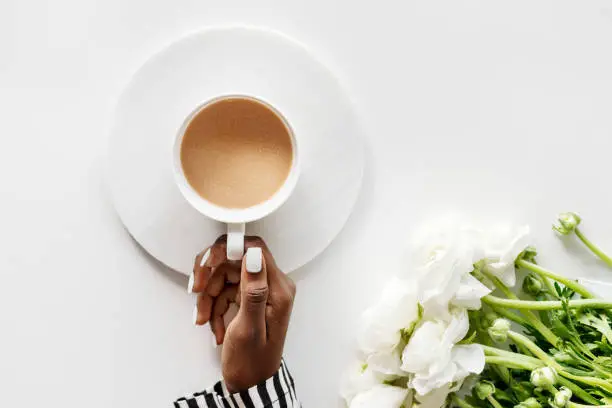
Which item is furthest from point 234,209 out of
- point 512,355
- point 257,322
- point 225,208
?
point 512,355

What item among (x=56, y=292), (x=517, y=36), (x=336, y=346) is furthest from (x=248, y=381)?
(x=517, y=36)

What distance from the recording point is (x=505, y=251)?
3.00 ft

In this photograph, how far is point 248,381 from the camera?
0.88m

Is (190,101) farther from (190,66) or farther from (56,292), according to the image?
(56,292)

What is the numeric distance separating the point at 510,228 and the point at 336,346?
0.81 feet

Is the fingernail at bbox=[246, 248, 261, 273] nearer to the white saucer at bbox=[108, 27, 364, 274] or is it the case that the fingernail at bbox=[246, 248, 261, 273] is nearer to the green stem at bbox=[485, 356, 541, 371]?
the white saucer at bbox=[108, 27, 364, 274]

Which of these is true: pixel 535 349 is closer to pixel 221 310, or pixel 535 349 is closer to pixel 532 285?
pixel 532 285

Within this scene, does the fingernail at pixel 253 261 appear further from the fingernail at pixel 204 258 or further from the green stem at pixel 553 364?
the green stem at pixel 553 364

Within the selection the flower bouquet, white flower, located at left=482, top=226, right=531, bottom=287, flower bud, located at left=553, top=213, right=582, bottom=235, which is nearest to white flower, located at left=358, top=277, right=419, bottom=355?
the flower bouquet

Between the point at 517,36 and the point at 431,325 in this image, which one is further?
the point at 517,36

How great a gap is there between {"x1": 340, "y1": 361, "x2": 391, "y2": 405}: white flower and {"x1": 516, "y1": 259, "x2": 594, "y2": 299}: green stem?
0.20 metres

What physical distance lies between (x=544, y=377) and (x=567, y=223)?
0.69 ft

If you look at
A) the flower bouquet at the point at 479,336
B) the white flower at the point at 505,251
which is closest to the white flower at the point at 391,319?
the flower bouquet at the point at 479,336

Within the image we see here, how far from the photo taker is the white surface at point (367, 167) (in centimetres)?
93
